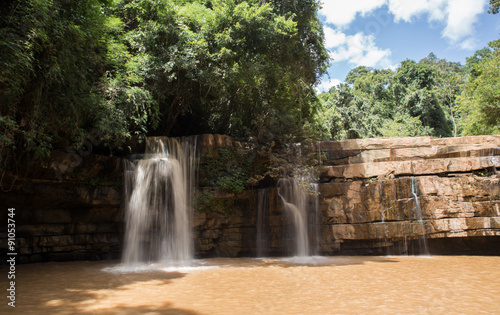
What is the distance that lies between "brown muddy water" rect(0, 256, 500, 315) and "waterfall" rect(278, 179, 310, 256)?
2.29 metres

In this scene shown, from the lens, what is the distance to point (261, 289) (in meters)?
6.27

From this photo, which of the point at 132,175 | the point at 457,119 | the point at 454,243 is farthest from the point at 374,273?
the point at 457,119

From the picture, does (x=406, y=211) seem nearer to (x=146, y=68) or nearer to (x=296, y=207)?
(x=296, y=207)

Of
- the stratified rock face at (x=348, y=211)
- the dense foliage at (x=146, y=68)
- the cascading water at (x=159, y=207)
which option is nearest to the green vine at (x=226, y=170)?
the stratified rock face at (x=348, y=211)

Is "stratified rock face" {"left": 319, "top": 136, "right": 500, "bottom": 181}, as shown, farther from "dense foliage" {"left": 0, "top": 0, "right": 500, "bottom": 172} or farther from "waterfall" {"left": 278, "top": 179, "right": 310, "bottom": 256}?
"dense foliage" {"left": 0, "top": 0, "right": 500, "bottom": 172}

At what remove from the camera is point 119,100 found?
32.7 ft

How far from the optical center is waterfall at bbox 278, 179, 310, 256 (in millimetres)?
11906

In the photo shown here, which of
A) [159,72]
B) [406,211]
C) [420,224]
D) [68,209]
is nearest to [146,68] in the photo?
[159,72]

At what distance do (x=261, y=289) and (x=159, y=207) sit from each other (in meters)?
5.59

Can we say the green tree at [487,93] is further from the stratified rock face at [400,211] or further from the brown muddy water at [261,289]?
the brown muddy water at [261,289]

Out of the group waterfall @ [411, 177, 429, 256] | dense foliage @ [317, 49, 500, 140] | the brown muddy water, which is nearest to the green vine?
the brown muddy water

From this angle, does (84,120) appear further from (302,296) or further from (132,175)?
(302,296)

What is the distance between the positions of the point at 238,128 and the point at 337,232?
7.03 meters

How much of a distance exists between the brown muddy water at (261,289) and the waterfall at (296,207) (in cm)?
229
